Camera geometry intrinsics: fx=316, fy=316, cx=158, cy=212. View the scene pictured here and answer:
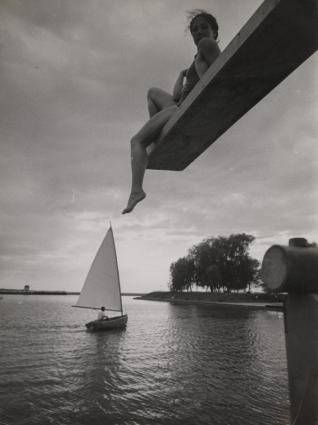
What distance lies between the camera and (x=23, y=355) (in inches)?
877

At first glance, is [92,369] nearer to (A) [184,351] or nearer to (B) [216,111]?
(A) [184,351]

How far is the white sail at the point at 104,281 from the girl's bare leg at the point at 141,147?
118ft

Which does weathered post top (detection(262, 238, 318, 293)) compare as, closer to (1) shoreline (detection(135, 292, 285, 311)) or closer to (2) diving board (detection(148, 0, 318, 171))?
(2) diving board (detection(148, 0, 318, 171))

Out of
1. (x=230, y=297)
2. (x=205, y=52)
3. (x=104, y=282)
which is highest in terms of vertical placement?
(x=205, y=52)

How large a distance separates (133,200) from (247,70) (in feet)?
3.91

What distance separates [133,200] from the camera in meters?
2.39

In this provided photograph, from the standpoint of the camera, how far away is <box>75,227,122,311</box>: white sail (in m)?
38.3

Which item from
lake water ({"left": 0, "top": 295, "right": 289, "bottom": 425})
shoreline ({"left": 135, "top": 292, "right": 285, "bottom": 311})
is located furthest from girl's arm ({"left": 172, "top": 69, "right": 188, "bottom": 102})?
shoreline ({"left": 135, "top": 292, "right": 285, "bottom": 311})

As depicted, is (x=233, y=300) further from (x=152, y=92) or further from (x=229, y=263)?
(x=152, y=92)

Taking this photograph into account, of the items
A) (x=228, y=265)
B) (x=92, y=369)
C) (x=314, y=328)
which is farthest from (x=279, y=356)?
(x=228, y=265)

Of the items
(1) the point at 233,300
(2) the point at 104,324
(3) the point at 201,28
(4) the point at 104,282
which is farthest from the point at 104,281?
(1) the point at 233,300

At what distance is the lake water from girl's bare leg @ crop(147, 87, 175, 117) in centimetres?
1078

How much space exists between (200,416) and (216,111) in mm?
11988

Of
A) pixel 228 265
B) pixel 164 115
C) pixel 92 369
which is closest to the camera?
pixel 164 115
